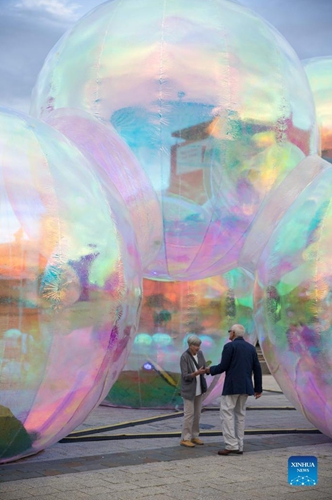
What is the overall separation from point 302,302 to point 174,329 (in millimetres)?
3267

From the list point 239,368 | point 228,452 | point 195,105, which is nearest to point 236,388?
point 239,368

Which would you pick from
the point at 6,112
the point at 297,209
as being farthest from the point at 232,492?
the point at 6,112

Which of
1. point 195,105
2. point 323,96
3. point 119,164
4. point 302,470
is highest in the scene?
point 323,96

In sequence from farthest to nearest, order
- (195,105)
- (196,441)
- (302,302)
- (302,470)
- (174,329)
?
(174,329) → (196,441) → (195,105) → (302,302) → (302,470)

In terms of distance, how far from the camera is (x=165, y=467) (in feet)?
22.0

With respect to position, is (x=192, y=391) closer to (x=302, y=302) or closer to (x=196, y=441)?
(x=196, y=441)

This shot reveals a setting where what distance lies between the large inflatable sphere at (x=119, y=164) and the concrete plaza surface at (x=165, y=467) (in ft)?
6.18

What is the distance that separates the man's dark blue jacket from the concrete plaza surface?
59 centimetres

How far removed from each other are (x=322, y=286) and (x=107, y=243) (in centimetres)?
198

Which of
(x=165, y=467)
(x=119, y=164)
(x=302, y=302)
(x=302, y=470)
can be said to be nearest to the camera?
(x=302, y=470)

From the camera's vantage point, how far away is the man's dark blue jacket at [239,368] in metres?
7.45

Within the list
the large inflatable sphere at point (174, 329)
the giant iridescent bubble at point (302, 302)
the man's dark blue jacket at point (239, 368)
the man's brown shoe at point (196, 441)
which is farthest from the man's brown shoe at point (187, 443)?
the large inflatable sphere at point (174, 329)

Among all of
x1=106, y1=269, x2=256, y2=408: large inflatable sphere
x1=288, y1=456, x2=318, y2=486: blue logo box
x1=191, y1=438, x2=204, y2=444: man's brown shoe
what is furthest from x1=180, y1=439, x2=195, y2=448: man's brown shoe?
x1=288, y1=456, x2=318, y2=486: blue logo box

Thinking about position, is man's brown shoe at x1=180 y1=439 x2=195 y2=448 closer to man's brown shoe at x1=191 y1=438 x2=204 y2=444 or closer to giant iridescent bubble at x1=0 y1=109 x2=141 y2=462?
man's brown shoe at x1=191 y1=438 x2=204 y2=444
